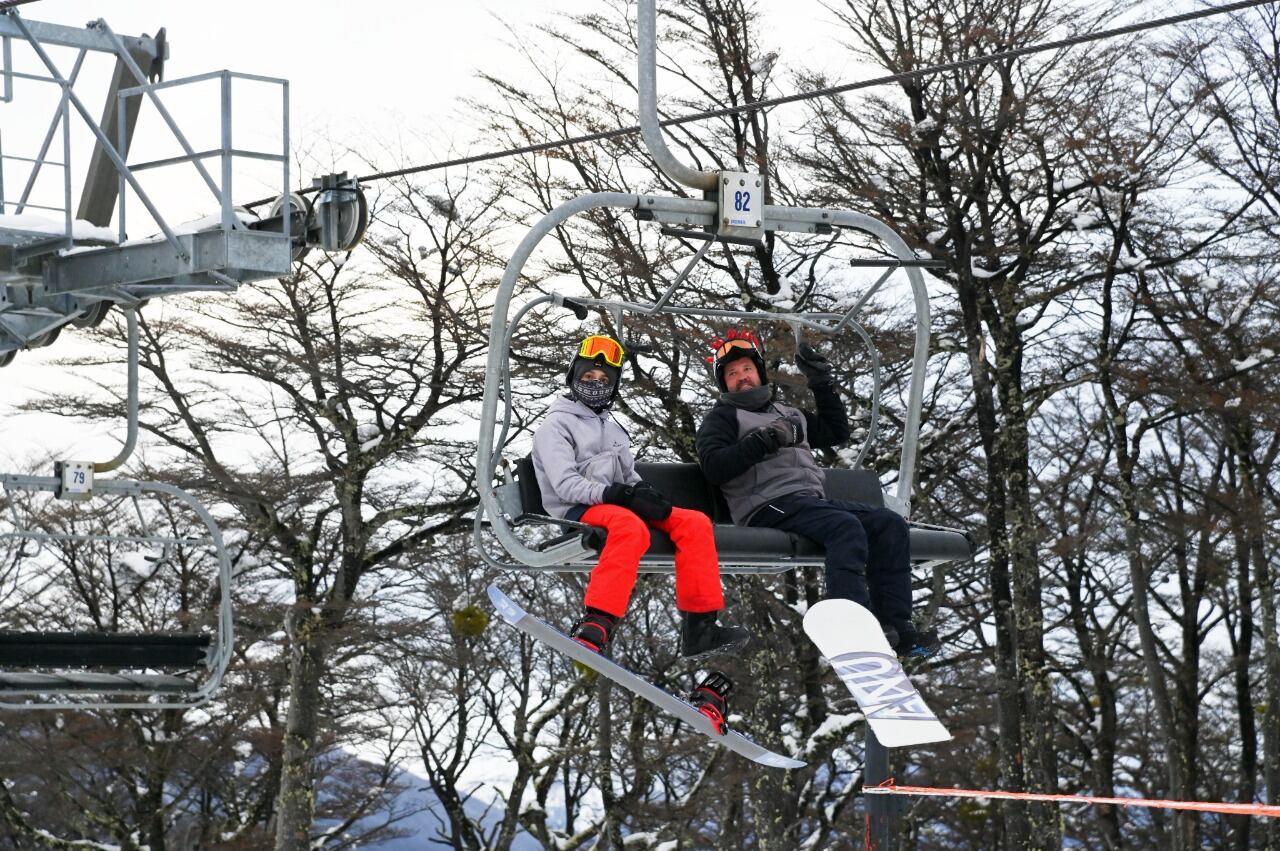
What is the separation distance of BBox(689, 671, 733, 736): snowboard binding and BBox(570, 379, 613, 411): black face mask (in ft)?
4.05

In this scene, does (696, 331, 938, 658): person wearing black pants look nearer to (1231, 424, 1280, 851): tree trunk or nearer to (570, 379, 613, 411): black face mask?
(570, 379, 613, 411): black face mask

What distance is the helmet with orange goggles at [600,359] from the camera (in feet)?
21.1

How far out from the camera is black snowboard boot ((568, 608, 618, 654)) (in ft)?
20.0

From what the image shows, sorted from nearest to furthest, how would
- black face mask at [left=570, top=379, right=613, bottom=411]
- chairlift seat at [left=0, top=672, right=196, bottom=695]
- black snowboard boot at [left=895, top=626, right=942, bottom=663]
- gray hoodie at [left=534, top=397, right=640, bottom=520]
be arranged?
1. gray hoodie at [left=534, top=397, right=640, bottom=520]
2. black face mask at [left=570, top=379, right=613, bottom=411]
3. black snowboard boot at [left=895, top=626, right=942, bottom=663]
4. chairlift seat at [left=0, top=672, right=196, bottom=695]

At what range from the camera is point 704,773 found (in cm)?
2067

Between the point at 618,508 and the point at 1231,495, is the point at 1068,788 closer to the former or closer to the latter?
the point at 1231,495

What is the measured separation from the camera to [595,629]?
6.13 m

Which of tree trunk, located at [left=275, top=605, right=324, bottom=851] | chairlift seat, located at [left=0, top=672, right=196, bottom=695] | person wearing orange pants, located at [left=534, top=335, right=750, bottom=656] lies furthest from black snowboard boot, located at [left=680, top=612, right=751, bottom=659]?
tree trunk, located at [left=275, top=605, right=324, bottom=851]

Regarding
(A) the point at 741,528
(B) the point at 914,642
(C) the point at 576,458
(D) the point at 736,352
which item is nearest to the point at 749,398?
(D) the point at 736,352

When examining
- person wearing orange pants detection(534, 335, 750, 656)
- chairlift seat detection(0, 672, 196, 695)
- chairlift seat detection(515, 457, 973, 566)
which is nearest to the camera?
person wearing orange pants detection(534, 335, 750, 656)

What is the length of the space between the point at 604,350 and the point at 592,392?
0.19 meters

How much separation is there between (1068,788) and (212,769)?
13.4 m

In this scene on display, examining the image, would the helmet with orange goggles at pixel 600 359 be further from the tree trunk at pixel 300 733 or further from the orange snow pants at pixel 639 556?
the tree trunk at pixel 300 733

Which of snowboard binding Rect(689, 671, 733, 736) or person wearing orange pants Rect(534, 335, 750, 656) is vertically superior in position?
person wearing orange pants Rect(534, 335, 750, 656)
